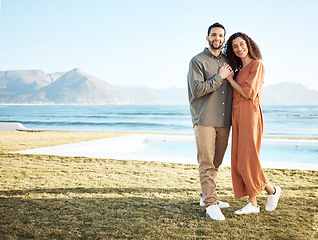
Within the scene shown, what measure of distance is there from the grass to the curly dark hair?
4.07 feet

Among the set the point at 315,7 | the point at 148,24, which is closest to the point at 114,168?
the point at 148,24

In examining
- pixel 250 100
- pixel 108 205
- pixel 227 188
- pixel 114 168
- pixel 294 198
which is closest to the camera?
pixel 250 100

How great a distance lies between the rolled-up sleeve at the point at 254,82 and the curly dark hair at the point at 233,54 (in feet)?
0.30

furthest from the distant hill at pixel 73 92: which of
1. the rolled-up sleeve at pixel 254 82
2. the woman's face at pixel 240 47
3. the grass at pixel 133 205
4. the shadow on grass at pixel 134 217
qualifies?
the rolled-up sleeve at pixel 254 82

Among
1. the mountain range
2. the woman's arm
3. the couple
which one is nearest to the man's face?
the couple

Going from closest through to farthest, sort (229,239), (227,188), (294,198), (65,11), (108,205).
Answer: (229,239) → (108,205) → (294,198) → (227,188) → (65,11)

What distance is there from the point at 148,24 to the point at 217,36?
107 feet

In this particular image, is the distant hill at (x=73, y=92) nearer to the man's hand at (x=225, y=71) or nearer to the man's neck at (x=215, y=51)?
the man's neck at (x=215, y=51)

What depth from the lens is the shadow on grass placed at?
2084mm

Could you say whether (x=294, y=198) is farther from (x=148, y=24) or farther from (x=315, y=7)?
(x=315, y=7)

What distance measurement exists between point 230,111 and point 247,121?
0.18 metres

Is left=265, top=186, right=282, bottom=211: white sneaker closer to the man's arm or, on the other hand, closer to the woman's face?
the man's arm

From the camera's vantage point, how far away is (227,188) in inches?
131

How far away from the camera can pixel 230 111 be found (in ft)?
8.30
